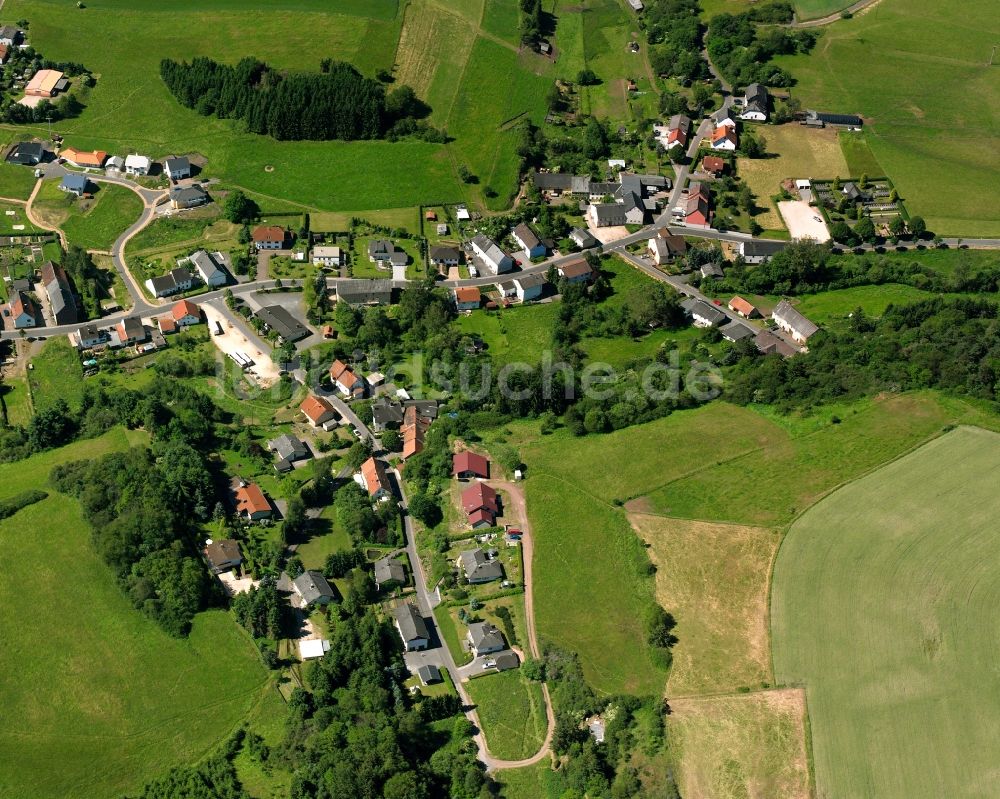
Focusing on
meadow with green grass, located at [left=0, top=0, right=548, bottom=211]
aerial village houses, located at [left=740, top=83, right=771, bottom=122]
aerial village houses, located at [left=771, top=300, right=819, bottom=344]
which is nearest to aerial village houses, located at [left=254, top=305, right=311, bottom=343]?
meadow with green grass, located at [left=0, top=0, right=548, bottom=211]

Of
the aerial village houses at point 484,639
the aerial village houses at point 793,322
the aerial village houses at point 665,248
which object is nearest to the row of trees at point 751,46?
the aerial village houses at point 665,248

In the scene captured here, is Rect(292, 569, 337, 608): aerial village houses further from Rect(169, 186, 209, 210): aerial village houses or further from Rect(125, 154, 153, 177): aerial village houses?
Rect(125, 154, 153, 177): aerial village houses

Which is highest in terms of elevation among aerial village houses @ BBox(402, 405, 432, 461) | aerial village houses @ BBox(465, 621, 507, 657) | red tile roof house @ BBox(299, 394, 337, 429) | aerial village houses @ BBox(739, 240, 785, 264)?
aerial village houses @ BBox(739, 240, 785, 264)

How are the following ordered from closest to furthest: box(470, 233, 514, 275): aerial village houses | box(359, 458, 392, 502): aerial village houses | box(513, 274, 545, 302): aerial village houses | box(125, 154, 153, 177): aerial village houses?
box(359, 458, 392, 502): aerial village houses
box(513, 274, 545, 302): aerial village houses
box(470, 233, 514, 275): aerial village houses
box(125, 154, 153, 177): aerial village houses

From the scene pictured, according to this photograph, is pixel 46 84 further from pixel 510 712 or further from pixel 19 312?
pixel 510 712

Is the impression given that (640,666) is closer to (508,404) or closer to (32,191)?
(508,404)

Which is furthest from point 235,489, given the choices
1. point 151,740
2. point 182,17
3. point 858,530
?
point 182,17

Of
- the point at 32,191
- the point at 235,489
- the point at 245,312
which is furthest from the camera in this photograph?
the point at 32,191

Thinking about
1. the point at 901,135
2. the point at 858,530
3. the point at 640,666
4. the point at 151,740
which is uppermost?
the point at 901,135
